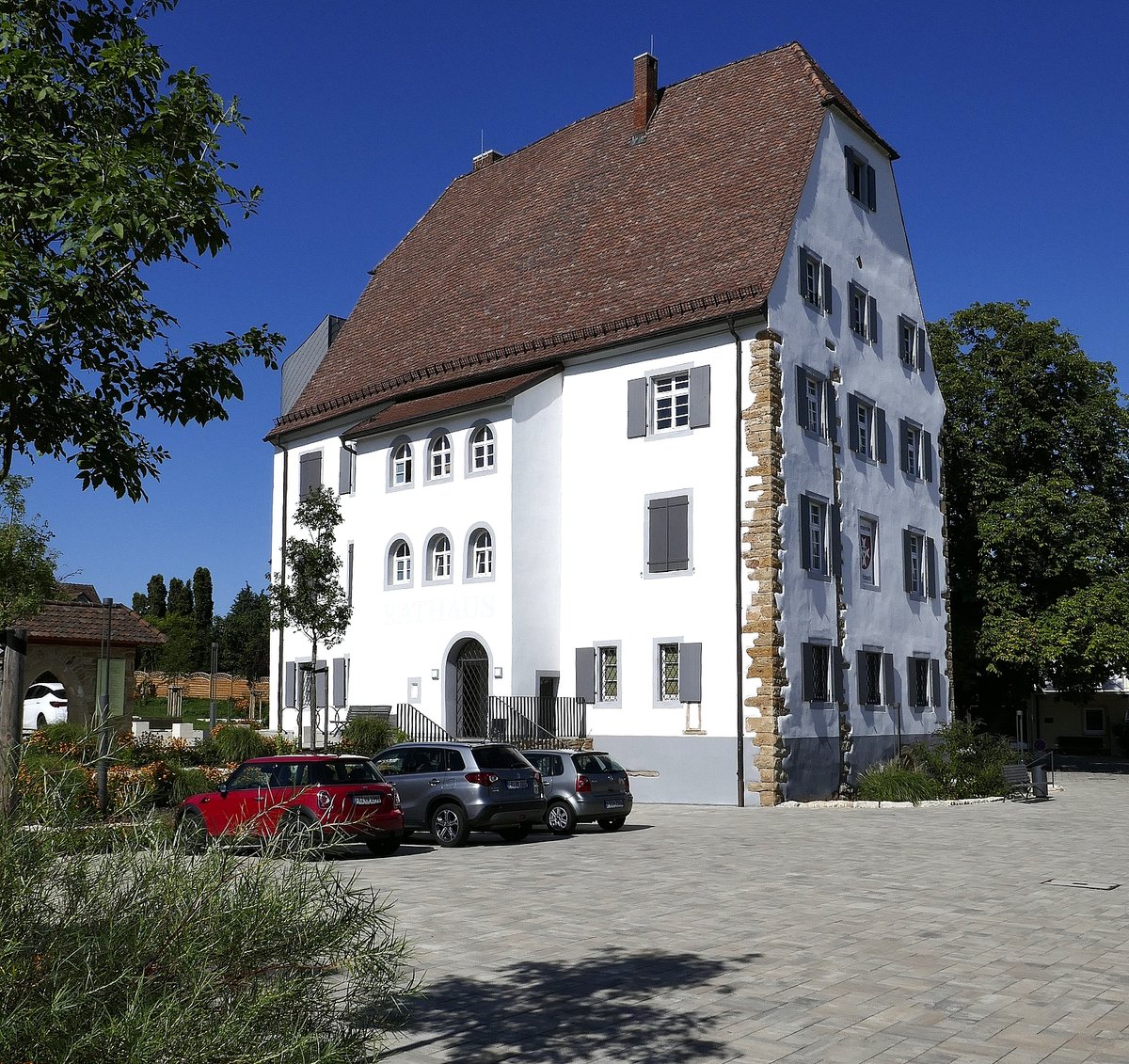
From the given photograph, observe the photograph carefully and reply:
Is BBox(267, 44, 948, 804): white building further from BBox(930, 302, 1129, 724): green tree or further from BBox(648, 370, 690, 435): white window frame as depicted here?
BBox(930, 302, 1129, 724): green tree

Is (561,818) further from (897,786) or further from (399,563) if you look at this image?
(399,563)

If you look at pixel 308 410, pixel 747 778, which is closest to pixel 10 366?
pixel 747 778

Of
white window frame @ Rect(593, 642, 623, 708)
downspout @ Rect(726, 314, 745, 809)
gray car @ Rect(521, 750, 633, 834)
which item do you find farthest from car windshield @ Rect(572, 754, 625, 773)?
white window frame @ Rect(593, 642, 623, 708)

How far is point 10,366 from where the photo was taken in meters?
6.84

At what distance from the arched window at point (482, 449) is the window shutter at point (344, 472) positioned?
5527 millimetres

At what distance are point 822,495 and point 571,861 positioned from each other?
15632 mm

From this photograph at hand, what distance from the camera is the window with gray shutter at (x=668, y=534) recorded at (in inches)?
1148

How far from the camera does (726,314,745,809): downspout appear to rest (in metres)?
27.6

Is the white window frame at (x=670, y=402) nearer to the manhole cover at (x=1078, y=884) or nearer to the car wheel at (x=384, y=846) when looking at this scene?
the car wheel at (x=384, y=846)

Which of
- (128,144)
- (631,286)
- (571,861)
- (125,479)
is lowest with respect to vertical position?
(571,861)

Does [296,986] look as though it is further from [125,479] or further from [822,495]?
[822,495]

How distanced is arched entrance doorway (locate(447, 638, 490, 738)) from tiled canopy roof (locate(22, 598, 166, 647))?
8.99 meters

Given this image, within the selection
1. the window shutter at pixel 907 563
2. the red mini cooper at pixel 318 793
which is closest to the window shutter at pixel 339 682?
the window shutter at pixel 907 563

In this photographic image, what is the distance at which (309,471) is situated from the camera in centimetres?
3856
